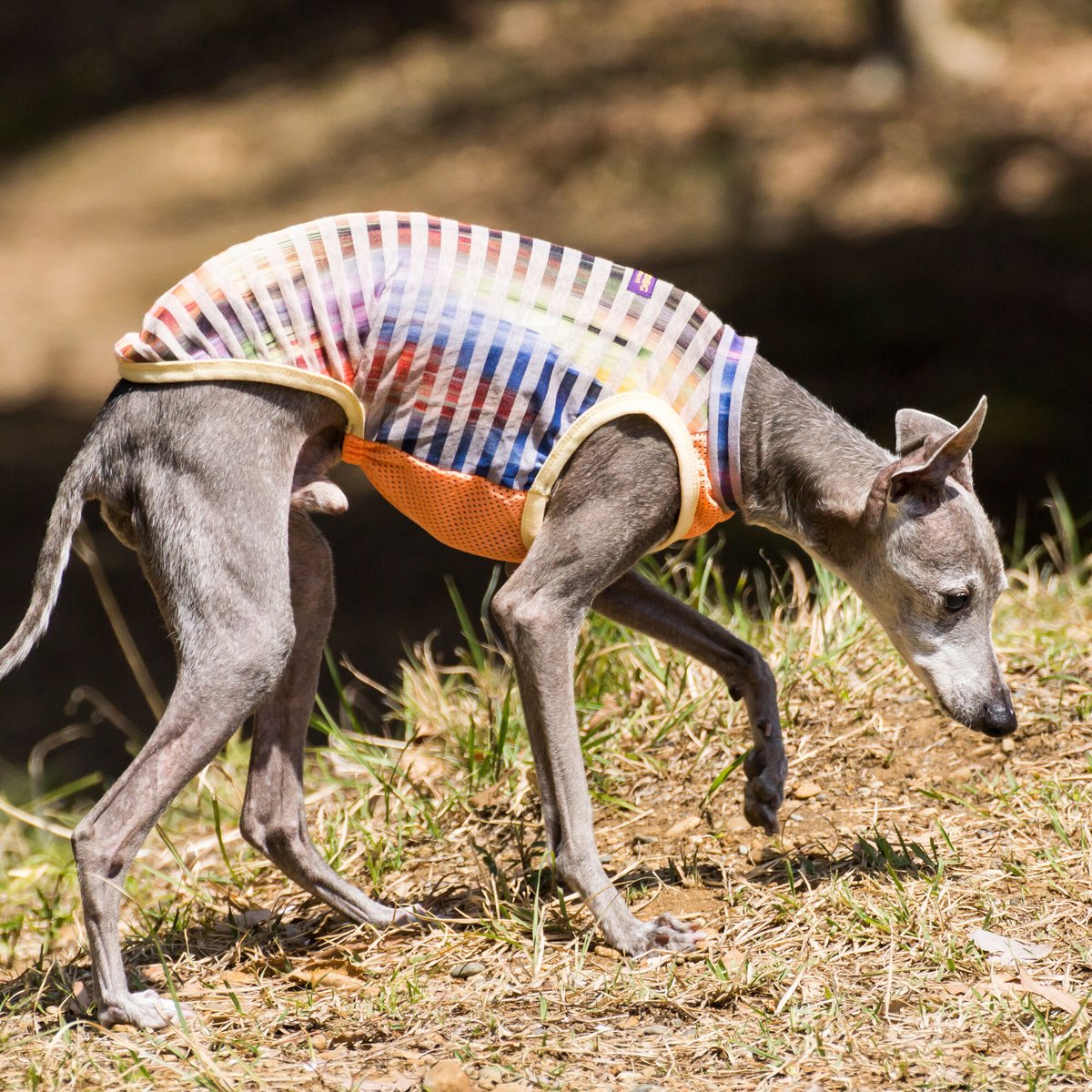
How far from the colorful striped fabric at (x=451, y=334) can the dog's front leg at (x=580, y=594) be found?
125 millimetres

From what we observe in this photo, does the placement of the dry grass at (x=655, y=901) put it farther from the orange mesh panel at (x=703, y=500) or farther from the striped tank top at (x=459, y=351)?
the striped tank top at (x=459, y=351)

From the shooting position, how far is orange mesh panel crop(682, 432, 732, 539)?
3.82 meters

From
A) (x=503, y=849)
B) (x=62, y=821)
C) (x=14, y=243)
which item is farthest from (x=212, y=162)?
(x=503, y=849)

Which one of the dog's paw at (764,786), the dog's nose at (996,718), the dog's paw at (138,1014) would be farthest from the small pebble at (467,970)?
the dog's nose at (996,718)

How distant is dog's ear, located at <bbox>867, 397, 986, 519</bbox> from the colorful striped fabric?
397 millimetres

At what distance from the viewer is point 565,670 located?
3816 millimetres

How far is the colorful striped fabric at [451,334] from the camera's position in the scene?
11.9 feet

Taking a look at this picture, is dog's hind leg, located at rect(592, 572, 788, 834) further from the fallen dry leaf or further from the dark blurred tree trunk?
the dark blurred tree trunk

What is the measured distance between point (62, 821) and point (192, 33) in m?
15.1

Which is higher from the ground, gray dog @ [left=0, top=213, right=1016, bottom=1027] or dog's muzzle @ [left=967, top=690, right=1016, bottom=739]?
gray dog @ [left=0, top=213, right=1016, bottom=1027]

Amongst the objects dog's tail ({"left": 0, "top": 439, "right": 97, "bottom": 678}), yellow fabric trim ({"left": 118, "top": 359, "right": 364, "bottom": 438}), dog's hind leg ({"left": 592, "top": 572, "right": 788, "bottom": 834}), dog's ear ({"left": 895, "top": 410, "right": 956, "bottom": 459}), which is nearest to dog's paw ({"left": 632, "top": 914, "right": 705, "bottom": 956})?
dog's hind leg ({"left": 592, "top": 572, "right": 788, "bottom": 834})

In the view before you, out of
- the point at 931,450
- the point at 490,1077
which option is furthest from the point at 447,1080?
the point at 931,450

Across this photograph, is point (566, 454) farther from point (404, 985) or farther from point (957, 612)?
point (404, 985)

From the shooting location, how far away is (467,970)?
12.4ft
